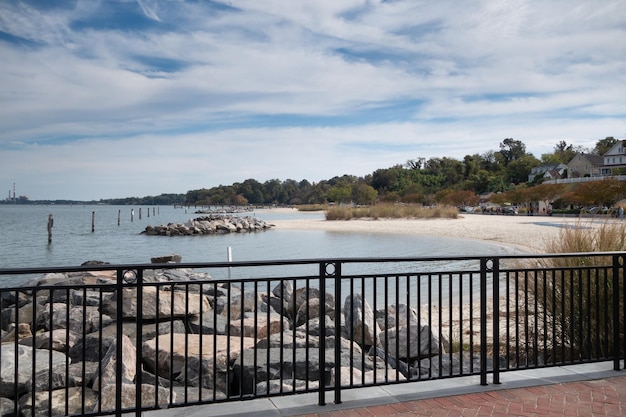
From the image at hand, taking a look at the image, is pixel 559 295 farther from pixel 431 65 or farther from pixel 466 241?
pixel 466 241

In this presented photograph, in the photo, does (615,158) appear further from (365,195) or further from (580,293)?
(580,293)

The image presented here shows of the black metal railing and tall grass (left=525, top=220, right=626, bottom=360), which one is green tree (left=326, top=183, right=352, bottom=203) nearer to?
the black metal railing

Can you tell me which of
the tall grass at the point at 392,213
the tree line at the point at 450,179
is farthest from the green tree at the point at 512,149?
the tall grass at the point at 392,213

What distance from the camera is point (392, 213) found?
196 feet

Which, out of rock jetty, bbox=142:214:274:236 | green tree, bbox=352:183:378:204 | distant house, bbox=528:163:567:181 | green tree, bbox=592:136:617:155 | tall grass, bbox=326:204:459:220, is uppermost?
green tree, bbox=592:136:617:155

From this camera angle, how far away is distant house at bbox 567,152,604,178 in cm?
9971

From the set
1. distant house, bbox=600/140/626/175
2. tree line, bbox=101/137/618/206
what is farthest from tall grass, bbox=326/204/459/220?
distant house, bbox=600/140/626/175

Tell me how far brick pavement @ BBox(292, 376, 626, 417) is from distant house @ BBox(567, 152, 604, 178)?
348 ft

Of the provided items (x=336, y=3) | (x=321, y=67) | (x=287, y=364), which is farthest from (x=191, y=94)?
(x=287, y=364)

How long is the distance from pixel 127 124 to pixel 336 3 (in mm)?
49087

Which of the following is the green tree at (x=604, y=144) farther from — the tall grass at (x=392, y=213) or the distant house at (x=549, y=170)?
the tall grass at (x=392, y=213)

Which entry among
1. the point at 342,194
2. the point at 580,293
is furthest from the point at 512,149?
the point at 580,293

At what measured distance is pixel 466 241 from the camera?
33375 millimetres

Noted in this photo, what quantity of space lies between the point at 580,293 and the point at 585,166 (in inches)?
4352
